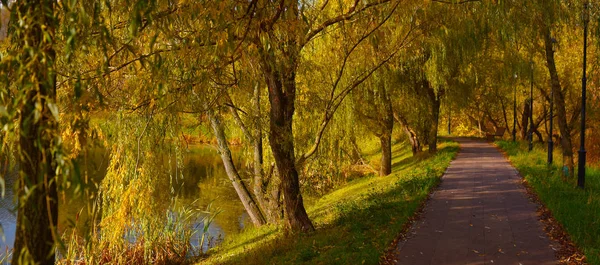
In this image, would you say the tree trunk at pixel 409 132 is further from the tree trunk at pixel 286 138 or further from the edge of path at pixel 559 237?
the tree trunk at pixel 286 138

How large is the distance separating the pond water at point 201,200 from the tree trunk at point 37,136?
20.7 feet

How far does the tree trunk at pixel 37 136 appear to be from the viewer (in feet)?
9.77

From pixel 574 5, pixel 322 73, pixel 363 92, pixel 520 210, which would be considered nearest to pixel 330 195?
pixel 363 92

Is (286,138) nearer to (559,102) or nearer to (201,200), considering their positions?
(559,102)

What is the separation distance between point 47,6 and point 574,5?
10.8 m

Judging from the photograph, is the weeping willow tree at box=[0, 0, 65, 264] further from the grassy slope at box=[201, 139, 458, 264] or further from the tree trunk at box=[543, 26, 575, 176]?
the tree trunk at box=[543, 26, 575, 176]

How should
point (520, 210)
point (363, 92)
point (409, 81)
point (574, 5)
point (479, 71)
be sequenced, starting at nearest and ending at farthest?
1. point (520, 210)
2. point (574, 5)
3. point (363, 92)
4. point (409, 81)
5. point (479, 71)

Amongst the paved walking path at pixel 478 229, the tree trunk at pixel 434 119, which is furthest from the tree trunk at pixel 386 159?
the paved walking path at pixel 478 229

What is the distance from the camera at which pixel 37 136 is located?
309 centimetres

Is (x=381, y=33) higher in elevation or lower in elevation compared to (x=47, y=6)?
higher

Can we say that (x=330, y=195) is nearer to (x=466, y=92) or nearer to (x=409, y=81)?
(x=409, y=81)

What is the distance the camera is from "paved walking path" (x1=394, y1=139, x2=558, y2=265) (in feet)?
23.2

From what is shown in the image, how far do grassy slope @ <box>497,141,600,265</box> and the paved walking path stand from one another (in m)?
0.38

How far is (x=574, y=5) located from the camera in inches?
440
